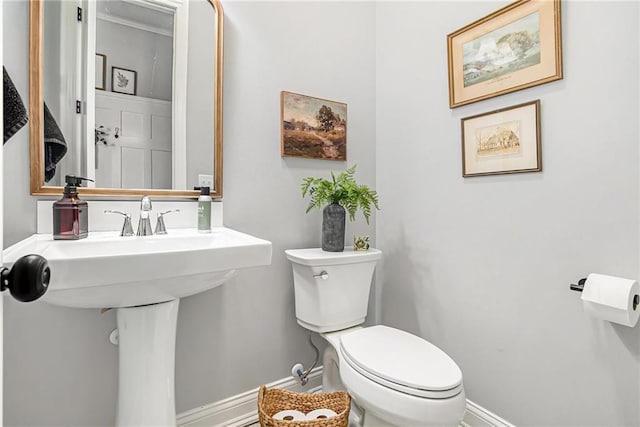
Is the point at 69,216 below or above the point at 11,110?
below

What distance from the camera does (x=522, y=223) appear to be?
1.35m

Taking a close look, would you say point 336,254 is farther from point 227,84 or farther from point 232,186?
point 227,84

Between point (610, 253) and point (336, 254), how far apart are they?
97cm

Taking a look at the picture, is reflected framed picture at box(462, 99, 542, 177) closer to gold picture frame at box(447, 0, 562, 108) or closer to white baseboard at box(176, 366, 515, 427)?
gold picture frame at box(447, 0, 562, 108)

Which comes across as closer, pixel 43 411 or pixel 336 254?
pixel 43 411

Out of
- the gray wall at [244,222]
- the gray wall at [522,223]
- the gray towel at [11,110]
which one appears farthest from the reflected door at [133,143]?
the gray wall at [522,223]

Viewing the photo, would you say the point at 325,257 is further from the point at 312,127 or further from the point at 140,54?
the point at 140,54

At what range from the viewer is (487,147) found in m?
1.45

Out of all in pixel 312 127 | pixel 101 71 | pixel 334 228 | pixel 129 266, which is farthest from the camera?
pixel 312 127

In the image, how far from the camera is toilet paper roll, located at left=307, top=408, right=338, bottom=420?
138 centimetres

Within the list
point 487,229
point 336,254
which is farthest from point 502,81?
point 336,254

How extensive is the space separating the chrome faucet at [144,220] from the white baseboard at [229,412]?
77cm

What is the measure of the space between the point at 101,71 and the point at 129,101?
129mm

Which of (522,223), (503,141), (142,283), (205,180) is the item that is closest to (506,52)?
(503,141)
